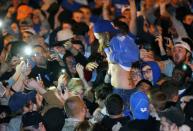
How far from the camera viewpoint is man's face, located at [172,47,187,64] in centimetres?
829

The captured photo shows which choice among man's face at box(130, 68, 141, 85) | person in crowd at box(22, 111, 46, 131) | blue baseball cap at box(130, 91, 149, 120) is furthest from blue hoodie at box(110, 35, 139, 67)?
person in crowd at box(22, 111, 46, 131)

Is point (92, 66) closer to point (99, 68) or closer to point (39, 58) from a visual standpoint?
point (99, 68)

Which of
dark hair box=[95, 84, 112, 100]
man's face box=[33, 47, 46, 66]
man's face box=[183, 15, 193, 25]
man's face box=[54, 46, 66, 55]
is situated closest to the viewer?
dark hair box=[95, 84, 112, 100]

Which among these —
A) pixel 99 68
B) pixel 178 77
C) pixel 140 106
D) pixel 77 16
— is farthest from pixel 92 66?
pixel 77 16

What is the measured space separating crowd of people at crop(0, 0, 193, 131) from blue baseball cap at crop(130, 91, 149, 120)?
10 millimetres

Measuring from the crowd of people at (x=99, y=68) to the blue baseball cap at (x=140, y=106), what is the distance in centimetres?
1

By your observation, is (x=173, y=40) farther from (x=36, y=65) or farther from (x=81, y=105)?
(x=81, y=105)

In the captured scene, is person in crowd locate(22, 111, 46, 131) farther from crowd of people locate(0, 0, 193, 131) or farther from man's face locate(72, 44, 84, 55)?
man's face locate(72, 44, 84, 55)

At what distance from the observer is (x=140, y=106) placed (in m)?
6.09

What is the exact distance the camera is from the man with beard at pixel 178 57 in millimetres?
8289

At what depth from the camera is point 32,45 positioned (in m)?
9.16

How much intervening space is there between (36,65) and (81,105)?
256cm

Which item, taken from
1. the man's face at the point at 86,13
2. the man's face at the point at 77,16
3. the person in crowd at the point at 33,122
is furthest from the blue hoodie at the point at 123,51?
the man's face at the point at 86,13

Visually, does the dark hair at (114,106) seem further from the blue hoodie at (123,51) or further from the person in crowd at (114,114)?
the blue hoodie at (123,51)
